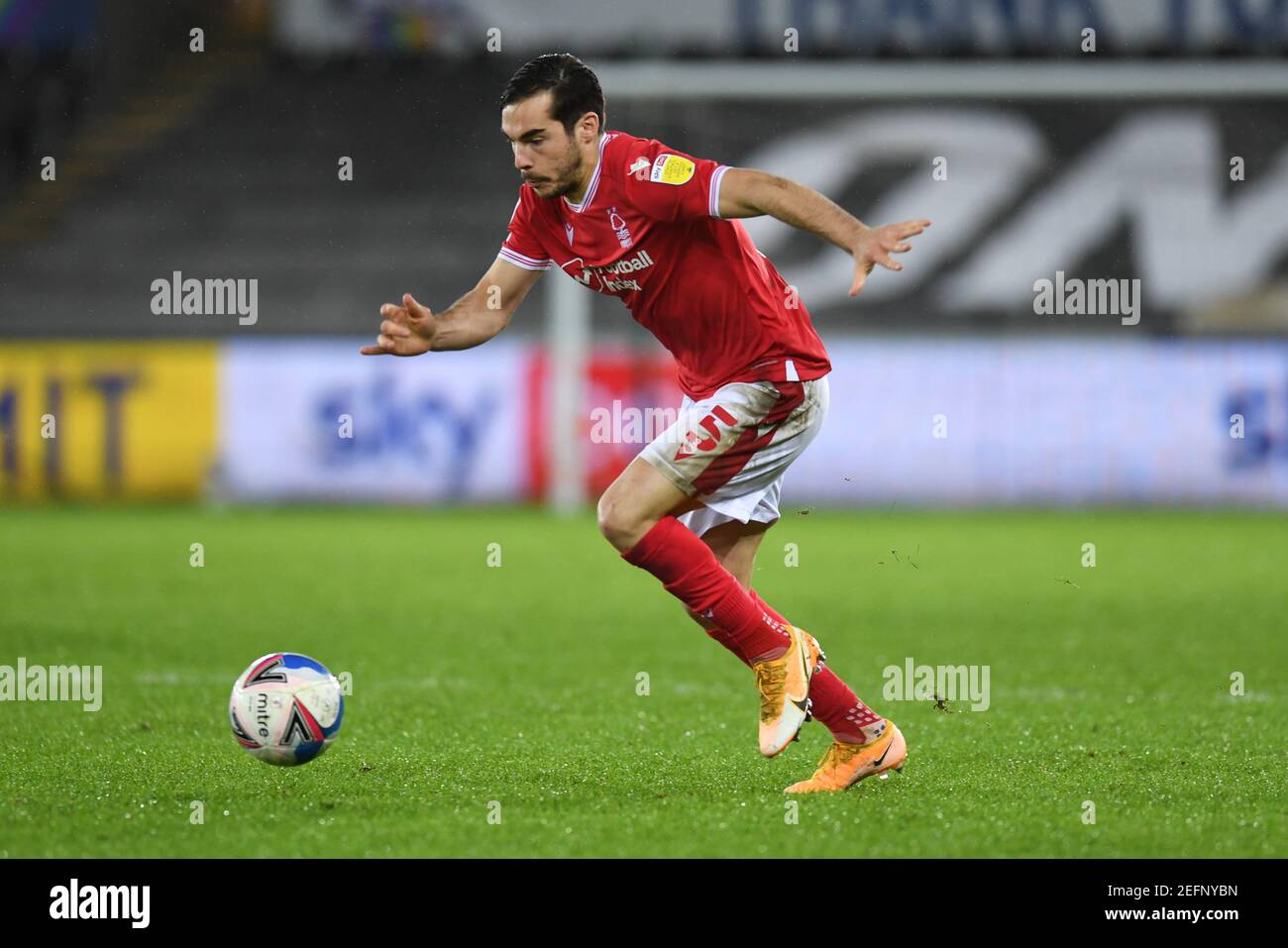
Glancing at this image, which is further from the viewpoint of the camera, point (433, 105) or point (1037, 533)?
point (433, 105)

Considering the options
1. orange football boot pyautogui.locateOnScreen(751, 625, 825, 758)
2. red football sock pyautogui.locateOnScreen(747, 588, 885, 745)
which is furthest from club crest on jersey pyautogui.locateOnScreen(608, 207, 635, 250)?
orange football boot pyautogui.locateOnScreen(751, 625, 825, 758)

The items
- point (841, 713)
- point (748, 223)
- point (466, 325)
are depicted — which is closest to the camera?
point (841, 713)

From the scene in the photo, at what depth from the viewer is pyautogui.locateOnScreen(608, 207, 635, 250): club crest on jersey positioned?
A: 15.8 feet

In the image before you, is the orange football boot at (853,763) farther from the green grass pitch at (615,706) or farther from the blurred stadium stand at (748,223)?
the blurred stadium stand at (748,223)

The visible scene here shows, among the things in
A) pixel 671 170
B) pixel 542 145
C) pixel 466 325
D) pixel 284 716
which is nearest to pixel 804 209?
pixel 671 170

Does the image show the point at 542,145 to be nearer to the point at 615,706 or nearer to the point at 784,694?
the point at 784,694

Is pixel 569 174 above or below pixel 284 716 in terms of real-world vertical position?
above

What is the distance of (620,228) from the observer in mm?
4832

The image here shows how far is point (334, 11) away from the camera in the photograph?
22.6m

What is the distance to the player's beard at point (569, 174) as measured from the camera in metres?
4.80

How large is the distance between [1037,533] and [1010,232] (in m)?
7.02

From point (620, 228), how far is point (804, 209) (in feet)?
2.14

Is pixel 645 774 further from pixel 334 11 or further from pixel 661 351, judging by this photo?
pixel 334 11
